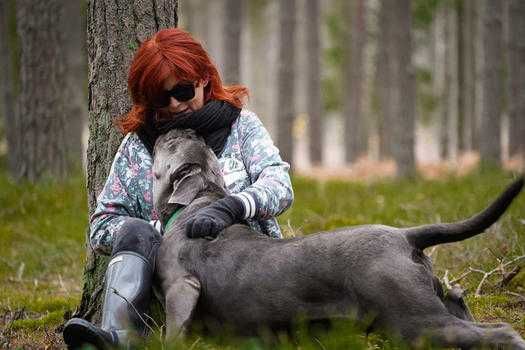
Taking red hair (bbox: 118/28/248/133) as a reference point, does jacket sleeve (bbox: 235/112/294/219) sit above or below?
below

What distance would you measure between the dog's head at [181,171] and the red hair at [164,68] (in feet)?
0.88

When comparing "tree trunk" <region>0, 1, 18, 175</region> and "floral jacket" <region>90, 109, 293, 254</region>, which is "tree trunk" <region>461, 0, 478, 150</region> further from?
"floral jacket" <region>90, 109, 293, 254</region>

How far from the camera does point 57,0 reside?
32.7ft

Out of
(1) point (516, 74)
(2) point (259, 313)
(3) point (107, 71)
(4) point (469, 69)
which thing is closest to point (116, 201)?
(3) point (107, 71)

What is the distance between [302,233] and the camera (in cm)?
699

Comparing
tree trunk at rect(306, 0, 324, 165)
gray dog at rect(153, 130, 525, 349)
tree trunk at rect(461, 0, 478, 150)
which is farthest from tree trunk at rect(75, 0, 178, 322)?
tree trunk at rect(461, 0, 478, 150)

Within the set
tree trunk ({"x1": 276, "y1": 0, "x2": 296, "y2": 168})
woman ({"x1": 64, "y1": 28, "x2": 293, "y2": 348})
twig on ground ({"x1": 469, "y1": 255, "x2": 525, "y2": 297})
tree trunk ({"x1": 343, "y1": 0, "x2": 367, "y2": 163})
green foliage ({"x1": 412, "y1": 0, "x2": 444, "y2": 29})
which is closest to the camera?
woman ({"x1": 64, "y1": 28, "x2": 293, "y2": 348})

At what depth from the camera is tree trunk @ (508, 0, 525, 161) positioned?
15288 millimetres

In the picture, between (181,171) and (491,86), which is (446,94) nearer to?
(491,86)

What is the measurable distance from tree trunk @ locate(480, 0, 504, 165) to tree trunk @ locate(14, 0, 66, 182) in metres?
8.05

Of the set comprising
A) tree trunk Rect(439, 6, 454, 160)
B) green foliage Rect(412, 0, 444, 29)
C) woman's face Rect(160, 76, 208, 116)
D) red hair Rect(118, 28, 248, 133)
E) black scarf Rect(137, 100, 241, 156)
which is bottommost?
tree trunk Rect(439, 6, 454, 160)

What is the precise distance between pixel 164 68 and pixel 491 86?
1183 centimetres

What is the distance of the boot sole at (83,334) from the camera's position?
3.50 m

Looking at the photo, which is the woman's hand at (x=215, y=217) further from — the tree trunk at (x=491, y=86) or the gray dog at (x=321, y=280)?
the tree trunk at (x=491, y=86)
